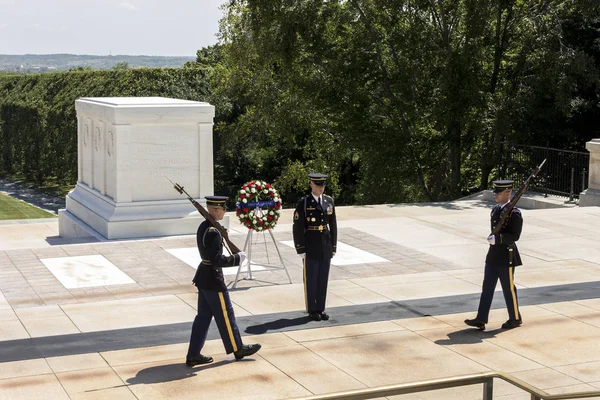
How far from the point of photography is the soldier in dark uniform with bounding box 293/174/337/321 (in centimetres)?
907

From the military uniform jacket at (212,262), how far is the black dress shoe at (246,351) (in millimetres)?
547

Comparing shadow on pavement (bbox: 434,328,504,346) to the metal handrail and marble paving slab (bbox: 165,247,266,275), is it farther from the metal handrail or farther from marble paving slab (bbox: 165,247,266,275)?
the metal handrail

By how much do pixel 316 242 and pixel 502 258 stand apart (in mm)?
1786

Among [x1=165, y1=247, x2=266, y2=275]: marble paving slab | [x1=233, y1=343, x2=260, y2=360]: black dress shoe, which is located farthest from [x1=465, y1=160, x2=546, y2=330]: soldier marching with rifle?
[x1=165, y1=247, x2=266, y2=275]: marble paving slab

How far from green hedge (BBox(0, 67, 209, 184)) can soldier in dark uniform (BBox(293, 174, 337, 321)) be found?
97.0ft

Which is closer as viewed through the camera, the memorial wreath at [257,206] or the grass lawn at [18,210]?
the memorial wreath at [257,206]

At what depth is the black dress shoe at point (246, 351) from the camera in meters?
7.69

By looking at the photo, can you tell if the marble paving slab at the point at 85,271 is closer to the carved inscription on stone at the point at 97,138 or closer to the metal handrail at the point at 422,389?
the carved inscription on stone at the point at 97,138

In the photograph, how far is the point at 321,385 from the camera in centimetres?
719

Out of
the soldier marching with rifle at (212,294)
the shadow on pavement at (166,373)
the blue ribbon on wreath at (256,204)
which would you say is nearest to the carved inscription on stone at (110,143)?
the blue ribbon on wreath at (256,204)

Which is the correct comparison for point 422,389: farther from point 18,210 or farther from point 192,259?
point 18,210

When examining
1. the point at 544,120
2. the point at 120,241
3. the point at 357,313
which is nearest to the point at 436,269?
the point at 357,313

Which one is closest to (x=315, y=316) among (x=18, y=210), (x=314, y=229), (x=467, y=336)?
(x=314, y=229)

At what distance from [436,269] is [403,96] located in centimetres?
1089
